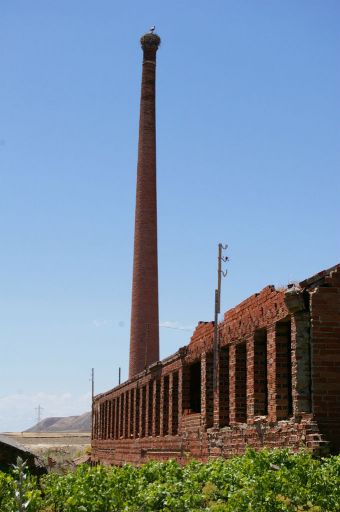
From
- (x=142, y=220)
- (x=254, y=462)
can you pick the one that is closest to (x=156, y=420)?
(x=254, y=462)

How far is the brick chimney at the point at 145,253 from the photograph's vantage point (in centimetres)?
4378

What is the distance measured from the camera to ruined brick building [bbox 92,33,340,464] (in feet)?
41.6

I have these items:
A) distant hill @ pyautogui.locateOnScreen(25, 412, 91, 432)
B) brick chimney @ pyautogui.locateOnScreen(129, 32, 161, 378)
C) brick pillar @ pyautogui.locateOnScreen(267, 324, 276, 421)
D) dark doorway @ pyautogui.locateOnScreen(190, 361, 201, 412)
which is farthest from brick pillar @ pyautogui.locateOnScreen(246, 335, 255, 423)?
distant hill @ pyautogui.locateOnScreen(25, 412, 91, 432)

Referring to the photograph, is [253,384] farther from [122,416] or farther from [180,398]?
[122,416]

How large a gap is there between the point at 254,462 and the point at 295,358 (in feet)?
8.44

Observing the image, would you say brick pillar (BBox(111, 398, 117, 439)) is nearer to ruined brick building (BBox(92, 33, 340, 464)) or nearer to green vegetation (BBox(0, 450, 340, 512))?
ruined brick building (BBox(92, 33, 340, 464))

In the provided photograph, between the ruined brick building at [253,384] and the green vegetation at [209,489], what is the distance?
1.44 metres

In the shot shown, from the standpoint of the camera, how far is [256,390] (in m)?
14.9

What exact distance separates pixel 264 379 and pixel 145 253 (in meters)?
30.1

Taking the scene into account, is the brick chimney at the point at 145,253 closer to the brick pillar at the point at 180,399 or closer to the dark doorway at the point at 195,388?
the dark doorway at the point at 195,388

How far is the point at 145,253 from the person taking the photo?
44.8m

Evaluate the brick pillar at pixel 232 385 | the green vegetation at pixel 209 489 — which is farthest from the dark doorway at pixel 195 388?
the green vegetation at pixel 209 489

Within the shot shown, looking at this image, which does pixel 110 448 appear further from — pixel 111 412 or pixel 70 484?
pixel 70 484

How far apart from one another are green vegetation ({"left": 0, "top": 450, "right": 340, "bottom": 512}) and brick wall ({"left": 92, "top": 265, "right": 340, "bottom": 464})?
1.26 meters
